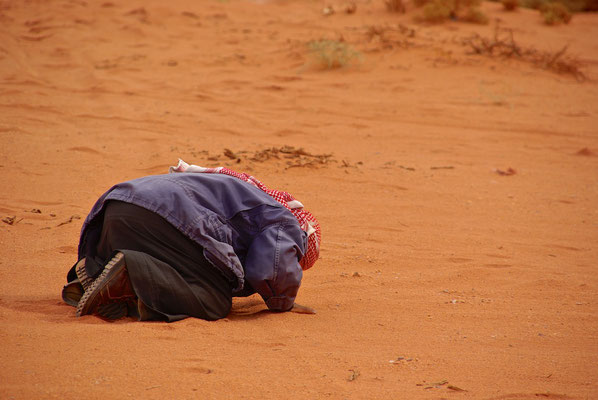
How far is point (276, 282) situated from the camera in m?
3.24

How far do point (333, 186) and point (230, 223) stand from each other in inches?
127

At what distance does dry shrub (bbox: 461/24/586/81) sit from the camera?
11.4 meters

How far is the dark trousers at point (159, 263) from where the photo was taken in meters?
3.01

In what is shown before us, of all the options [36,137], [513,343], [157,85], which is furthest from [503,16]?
[513,343]

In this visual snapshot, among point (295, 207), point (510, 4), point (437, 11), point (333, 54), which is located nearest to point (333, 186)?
point (295, 207)

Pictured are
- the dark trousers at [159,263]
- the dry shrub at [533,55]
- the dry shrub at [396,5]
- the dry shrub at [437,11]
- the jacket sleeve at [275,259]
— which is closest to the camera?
the dark trousers at [159,263]

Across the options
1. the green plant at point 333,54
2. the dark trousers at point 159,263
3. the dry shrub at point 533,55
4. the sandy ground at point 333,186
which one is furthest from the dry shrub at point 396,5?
the dark trousers at point 159,263

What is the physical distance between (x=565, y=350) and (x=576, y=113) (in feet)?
23.8

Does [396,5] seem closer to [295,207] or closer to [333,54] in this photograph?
[333,54]

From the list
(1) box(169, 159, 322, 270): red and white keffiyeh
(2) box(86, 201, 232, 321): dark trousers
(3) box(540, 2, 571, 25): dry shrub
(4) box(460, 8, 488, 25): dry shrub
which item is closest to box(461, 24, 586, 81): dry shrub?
(4) box(460, 8, 488, 25): dry shrub

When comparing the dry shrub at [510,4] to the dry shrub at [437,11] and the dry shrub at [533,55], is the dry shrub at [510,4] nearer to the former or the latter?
the dry shrub at [437,11]

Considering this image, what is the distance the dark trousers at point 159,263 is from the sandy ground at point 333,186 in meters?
0.11

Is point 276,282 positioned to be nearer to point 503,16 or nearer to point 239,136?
point 239,136

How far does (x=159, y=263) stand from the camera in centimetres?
303
